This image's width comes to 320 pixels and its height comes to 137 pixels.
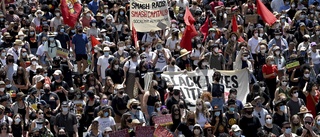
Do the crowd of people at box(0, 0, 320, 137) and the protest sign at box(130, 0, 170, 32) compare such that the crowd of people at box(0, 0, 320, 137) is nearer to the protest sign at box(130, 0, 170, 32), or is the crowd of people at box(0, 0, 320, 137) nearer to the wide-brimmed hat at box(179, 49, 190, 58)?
the wide-brimmed hat at box(179, 49, 190, 58)

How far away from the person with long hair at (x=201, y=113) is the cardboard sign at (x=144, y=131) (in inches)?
60.5

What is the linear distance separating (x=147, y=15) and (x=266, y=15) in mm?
3515

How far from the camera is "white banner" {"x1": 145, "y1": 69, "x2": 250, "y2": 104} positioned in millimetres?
30797

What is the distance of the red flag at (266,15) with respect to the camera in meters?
36.3

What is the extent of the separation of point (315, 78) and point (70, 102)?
5.76m

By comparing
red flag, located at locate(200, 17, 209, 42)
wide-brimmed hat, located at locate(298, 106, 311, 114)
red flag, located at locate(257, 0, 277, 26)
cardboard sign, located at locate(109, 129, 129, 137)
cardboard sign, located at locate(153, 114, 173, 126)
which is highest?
red flag, located at locate(257, 0, 277, 26)

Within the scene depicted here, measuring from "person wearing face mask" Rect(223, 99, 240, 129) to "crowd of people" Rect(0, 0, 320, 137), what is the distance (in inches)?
1.0

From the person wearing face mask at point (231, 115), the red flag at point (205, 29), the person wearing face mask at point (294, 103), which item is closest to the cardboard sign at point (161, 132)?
the person wearing face mask at point (231, 115)

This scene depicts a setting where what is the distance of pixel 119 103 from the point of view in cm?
2970

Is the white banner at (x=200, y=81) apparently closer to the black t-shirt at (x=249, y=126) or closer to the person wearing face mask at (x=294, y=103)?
the person wearing face mask at (x=294, y=103)

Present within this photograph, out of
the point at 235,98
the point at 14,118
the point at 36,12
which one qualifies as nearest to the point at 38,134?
the point at 14,118

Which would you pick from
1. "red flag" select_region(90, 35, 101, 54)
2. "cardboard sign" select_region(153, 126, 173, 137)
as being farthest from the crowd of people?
"cardboard sign" select_region(153, 126, 173, 137)

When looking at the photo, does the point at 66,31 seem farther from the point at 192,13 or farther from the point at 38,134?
the point at 38,134

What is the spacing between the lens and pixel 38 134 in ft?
91.6
